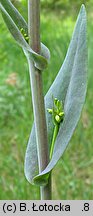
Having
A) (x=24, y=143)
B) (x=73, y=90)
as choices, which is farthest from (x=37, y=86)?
(x=24, y=143)

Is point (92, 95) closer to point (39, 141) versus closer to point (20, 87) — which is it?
point (20, 87)

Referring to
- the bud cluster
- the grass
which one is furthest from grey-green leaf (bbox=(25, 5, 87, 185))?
the grass

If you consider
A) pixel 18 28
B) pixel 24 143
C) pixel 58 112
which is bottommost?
pixel 24 143

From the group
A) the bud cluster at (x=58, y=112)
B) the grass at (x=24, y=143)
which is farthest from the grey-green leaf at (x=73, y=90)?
the grass at (x=24, y=143)

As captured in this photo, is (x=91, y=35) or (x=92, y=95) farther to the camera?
(x=91, y=35)

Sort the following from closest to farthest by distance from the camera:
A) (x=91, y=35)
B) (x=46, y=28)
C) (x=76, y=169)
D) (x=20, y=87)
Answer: (x=76, y=169), (x=20, y=87), (x=91, y=35), (x=46, y=28)

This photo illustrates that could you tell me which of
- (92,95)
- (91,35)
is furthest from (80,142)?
(91,35)

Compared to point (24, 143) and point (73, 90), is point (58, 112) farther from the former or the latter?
point (24, 143)
